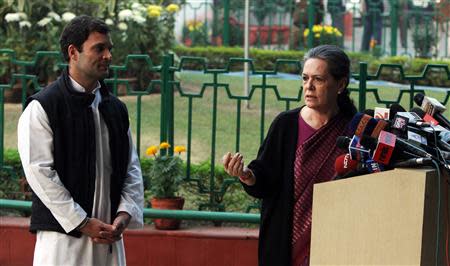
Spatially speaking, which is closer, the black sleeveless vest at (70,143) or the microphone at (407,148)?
the microphone at (407,148)

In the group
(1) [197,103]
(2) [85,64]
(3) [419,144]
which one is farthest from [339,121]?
(1) [197,103]

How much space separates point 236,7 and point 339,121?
13084 mm

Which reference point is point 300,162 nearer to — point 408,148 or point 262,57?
point 408,148

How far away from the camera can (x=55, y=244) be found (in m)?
4.28

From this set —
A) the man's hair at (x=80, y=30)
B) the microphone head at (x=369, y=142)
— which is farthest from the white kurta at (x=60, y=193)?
the microphone head at (x=369, y=142)

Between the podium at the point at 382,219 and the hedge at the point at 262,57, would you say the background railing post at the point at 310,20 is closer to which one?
the hedge at the point at 262,57

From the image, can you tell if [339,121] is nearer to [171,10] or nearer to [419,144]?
[419,144]

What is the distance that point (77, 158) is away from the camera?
428 cm

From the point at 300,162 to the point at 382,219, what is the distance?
2.68 feet

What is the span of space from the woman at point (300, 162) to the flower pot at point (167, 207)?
245 centimetres

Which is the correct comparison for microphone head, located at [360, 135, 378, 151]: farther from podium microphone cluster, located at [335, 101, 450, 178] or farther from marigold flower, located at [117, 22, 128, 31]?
marigold flower, located at [117, 22, 128, 31]

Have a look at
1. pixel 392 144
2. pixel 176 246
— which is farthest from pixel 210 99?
pixel 392 144

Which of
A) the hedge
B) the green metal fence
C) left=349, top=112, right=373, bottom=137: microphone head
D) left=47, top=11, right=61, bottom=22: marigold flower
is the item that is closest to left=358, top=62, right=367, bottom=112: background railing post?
left=349, top=112, right=373, bottom=137: microphone head

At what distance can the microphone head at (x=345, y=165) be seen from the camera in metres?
3.78
